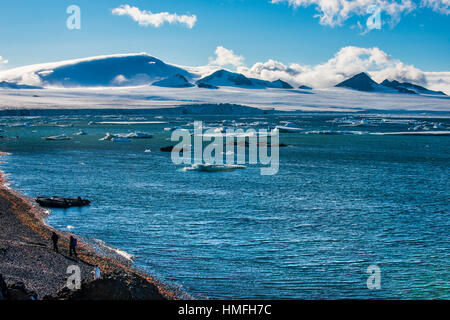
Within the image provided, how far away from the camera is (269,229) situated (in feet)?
→ 58.9

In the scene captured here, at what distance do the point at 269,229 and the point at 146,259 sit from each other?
502cm

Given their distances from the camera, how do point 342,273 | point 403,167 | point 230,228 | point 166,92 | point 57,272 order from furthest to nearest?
point 166,92 < point 403,167 < point 230,228 < point 342,273 < point 57,272

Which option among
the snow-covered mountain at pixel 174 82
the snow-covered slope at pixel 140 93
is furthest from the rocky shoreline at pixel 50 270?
the snow-covered mountain at pixel 174 82

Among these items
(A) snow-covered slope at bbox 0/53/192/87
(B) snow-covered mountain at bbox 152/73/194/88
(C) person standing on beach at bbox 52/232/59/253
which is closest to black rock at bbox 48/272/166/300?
(C) person standing on beach at bbox 52/232/59/253

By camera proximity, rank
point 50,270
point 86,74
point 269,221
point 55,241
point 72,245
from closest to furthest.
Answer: point 50,270
point 72,245
point 55,241
point 269,221
point 86,74

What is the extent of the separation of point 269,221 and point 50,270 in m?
8.82

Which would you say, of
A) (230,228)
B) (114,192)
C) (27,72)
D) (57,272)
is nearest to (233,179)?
(114,192)

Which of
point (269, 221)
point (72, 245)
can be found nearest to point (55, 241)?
point (72, 245)

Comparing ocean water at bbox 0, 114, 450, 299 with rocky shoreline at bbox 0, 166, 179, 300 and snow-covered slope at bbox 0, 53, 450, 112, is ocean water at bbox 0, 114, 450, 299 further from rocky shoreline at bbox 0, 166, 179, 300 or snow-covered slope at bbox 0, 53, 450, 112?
snow-covered slope at bbox 0, 53, 450, 112

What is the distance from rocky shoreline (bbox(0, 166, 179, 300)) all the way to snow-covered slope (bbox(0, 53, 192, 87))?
16672 cm

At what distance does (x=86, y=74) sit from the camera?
18538 centimetres

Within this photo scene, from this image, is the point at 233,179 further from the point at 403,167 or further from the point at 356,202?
the point at 403,167

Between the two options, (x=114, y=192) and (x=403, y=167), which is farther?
(x=403, y=167)

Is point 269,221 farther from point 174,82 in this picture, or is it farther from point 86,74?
point 86,74
